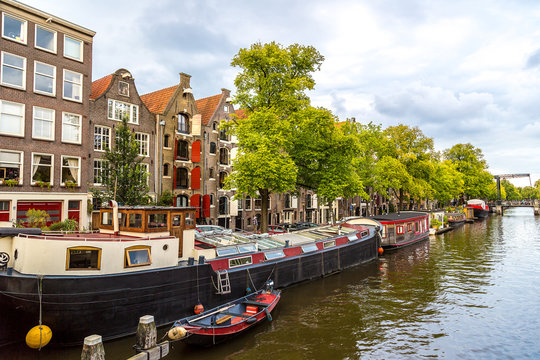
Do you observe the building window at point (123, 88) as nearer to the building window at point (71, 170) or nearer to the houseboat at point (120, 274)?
the building window at point (71, 170)

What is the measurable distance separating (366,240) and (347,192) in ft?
25.3

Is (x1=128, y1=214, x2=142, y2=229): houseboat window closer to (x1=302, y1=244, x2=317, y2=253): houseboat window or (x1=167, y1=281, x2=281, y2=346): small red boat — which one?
(x1=167, y1=281, x2=281, y2=346): small red boat

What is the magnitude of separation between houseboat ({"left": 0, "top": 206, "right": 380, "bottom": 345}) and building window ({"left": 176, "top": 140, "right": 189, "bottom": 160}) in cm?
1930

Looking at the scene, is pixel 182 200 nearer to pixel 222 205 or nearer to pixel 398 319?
pixel 222 205

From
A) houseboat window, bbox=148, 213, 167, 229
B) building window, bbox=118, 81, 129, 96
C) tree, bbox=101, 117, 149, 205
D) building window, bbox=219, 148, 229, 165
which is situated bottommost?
houseboat window, bbox=148, 213, 167, 229

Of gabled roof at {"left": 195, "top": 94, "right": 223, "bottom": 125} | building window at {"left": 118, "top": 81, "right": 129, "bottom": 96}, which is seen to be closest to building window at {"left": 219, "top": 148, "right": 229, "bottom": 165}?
gabled roof at {"left": 195, "top": 94, "right": 223, "bottom": 125}

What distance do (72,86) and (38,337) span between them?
2228cm

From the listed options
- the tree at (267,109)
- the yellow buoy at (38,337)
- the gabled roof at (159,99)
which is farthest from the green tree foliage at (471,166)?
the yellow buoy at (38,337)

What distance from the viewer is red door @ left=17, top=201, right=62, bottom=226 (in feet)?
81.1

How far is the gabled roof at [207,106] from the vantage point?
137 feet

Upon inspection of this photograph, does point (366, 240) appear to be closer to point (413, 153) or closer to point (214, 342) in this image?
point (214, 342)

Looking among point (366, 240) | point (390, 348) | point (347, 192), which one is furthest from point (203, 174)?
point (390, 348)

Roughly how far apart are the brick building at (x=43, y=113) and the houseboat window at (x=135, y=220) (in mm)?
13210

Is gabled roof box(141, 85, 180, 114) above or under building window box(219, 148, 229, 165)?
above
